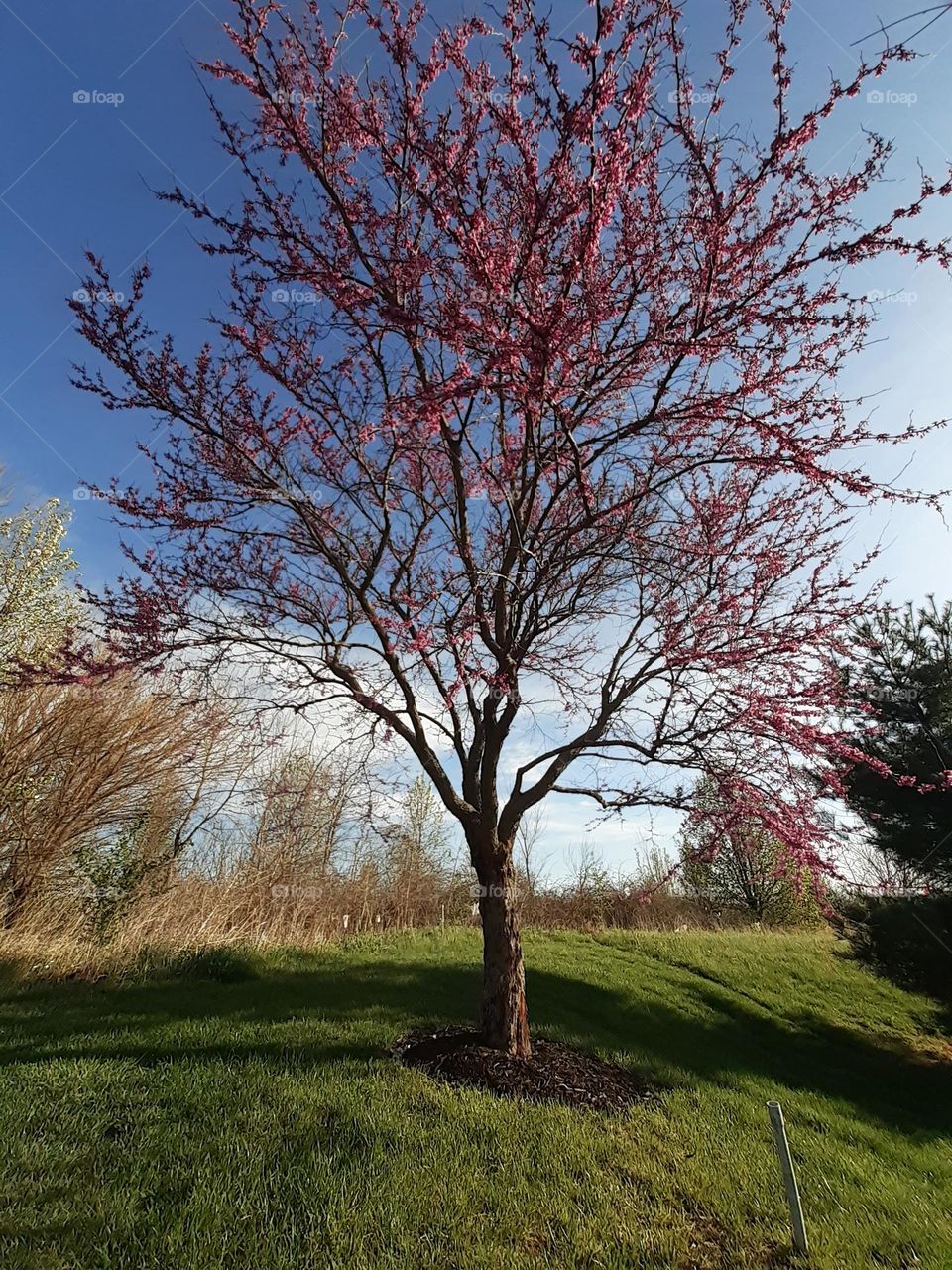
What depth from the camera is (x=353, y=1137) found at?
10.7 feet

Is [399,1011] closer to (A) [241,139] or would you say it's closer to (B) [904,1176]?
(B) [904,1176]

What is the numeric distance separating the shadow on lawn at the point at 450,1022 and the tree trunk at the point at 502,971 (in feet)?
2.96

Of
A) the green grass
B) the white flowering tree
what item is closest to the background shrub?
the green grass

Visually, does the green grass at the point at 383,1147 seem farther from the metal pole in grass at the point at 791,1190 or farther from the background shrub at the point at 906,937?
the background shrub at the point at 906,937

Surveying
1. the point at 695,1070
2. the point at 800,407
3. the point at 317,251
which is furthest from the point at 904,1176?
the point at 317,251

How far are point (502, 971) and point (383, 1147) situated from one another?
176 cm

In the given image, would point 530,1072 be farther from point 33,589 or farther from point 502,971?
point 33,589

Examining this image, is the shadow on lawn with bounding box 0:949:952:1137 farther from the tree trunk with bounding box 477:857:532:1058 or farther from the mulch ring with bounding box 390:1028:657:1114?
the tree trunk with bounding box 477:857:532:1058

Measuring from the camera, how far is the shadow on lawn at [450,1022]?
15.0 ft

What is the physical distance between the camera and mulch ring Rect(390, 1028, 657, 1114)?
4.18m

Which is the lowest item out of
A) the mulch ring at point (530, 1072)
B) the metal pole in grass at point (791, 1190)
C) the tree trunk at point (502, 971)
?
the metal pole in grass at point (791, 1190)

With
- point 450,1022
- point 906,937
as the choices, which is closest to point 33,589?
point 450,1022

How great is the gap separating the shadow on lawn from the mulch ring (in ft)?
1.16

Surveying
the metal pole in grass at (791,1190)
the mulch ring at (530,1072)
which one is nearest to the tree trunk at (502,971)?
the mulch ring at (530,1072)
